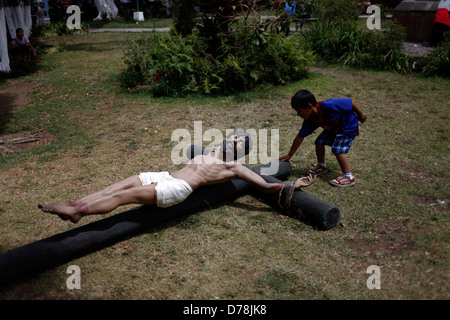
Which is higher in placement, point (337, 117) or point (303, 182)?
point (337, 117)

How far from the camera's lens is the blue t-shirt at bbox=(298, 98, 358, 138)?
4.91 m

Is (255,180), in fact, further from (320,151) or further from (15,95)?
(15,95)

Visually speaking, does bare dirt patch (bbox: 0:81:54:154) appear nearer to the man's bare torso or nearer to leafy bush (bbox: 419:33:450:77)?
the man's bare torso

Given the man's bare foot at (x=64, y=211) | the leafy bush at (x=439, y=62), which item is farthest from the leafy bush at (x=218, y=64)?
the man's bare foot at (x=64, y=211)

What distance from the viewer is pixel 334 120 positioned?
495cm

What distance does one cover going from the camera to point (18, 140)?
23.4 ft

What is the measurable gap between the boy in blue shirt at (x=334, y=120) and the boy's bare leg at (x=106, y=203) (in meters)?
2.20

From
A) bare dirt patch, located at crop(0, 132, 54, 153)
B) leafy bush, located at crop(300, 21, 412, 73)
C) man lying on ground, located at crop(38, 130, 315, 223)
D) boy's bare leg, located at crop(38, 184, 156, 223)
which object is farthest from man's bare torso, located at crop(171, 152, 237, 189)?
leafy bush, located at crop(300, 21, 412, 73)

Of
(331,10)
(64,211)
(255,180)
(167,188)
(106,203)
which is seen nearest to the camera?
(64,211)

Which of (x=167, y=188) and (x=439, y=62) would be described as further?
(x=439, y=62)

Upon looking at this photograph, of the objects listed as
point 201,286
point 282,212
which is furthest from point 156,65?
point 201,286

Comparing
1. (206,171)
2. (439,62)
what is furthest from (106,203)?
(439,62)

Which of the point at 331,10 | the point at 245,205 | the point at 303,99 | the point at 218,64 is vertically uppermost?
the point at 331,10

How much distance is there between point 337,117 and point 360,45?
26.0ft
